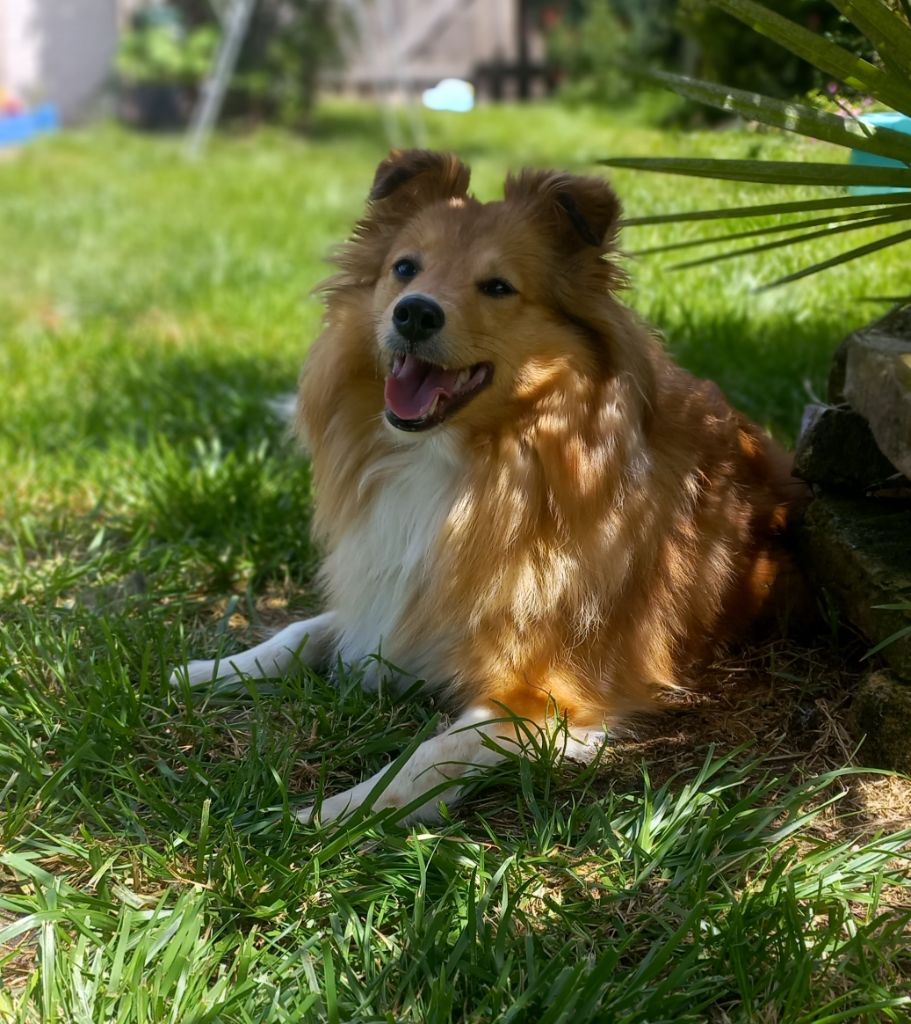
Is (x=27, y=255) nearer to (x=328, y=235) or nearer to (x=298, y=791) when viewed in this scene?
(x=328, y=235)

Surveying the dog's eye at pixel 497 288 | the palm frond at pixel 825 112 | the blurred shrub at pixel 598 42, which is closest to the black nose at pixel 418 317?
the dog's eye at pixel 497 288

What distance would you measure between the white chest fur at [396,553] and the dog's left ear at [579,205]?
0.61 meters

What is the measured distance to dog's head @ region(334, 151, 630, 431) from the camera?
2.87 metres

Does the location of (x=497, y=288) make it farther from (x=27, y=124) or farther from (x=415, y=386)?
(x=27, y=124)

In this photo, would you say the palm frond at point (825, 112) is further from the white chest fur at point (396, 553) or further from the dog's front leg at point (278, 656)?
the dog's front leg at point (278, 656)

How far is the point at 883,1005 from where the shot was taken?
78.7 inches

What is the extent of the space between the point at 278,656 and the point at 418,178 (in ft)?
4.53

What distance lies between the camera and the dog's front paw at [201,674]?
10.1 feet

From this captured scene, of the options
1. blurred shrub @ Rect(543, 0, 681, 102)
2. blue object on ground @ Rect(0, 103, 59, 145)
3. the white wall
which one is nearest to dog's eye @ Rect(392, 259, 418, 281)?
Result: blurred shrub @ Rect(543, 0, 681, 102)

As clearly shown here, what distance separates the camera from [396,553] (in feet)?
9.91

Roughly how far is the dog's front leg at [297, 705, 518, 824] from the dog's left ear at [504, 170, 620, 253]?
1.21 meters

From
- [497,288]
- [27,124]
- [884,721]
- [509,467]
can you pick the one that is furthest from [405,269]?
[27,124]

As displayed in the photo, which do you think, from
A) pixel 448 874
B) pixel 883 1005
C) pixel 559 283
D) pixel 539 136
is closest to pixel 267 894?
pixel 448 874

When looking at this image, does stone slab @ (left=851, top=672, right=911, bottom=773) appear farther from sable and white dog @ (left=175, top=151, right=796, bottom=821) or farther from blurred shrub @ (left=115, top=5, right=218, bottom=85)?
blurred shrub @ (left=115, top=5, right=218, bottom=85)
